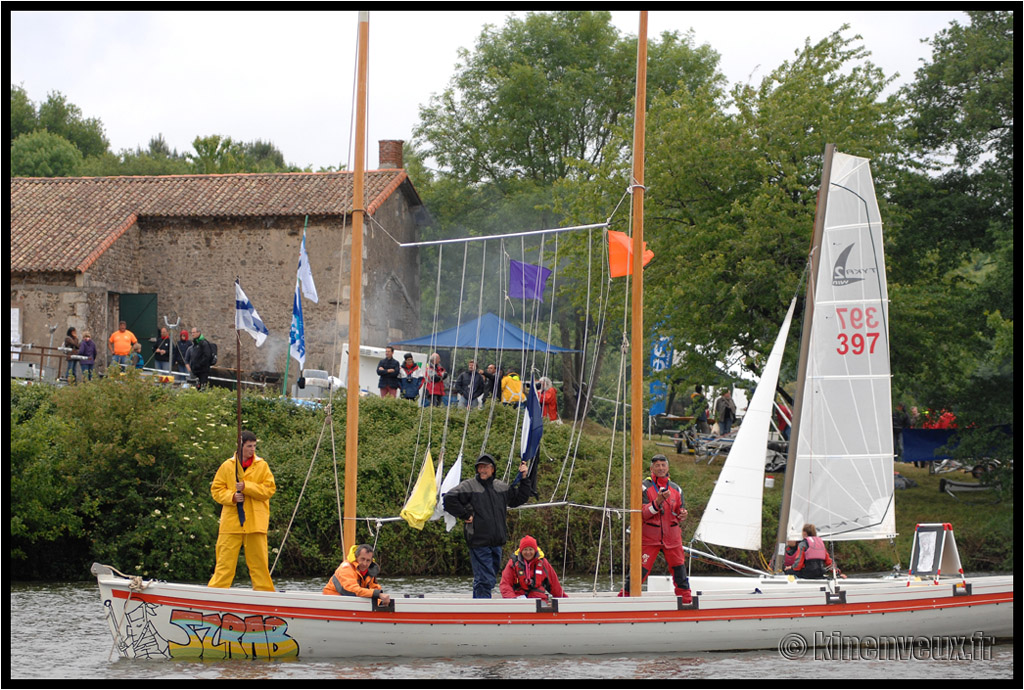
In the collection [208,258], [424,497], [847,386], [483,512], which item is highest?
[208,258]

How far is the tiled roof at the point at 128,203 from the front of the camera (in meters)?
34.8

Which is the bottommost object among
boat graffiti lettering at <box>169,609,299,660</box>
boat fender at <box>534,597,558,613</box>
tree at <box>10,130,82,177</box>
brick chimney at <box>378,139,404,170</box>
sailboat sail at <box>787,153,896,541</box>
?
boat graffiti lettering at <box>169,609,299,660</box>

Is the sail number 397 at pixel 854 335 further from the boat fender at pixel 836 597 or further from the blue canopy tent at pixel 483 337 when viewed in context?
the blue canopy tent at pixel 483 337

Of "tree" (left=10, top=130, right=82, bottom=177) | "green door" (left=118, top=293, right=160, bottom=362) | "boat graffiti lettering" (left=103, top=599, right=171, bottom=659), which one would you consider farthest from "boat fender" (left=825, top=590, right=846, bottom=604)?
"tree" (left=10, top=130, right=82, bottom=177)

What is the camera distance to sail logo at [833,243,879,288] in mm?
17766

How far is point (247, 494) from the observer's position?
14.4m

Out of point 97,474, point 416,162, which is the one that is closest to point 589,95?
point 416,162

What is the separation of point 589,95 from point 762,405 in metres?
29.8

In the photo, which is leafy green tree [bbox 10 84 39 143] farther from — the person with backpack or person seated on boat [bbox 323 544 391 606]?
person seated on boat [bbox 323 544 391 606]

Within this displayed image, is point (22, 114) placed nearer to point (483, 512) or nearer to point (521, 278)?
point (521, 278)

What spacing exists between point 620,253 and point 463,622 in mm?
5017

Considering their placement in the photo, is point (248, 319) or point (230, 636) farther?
point (248, 319)

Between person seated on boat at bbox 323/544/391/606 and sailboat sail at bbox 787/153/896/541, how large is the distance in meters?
6.18

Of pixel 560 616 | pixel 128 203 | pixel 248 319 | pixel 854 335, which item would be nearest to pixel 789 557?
pixel 854 335
